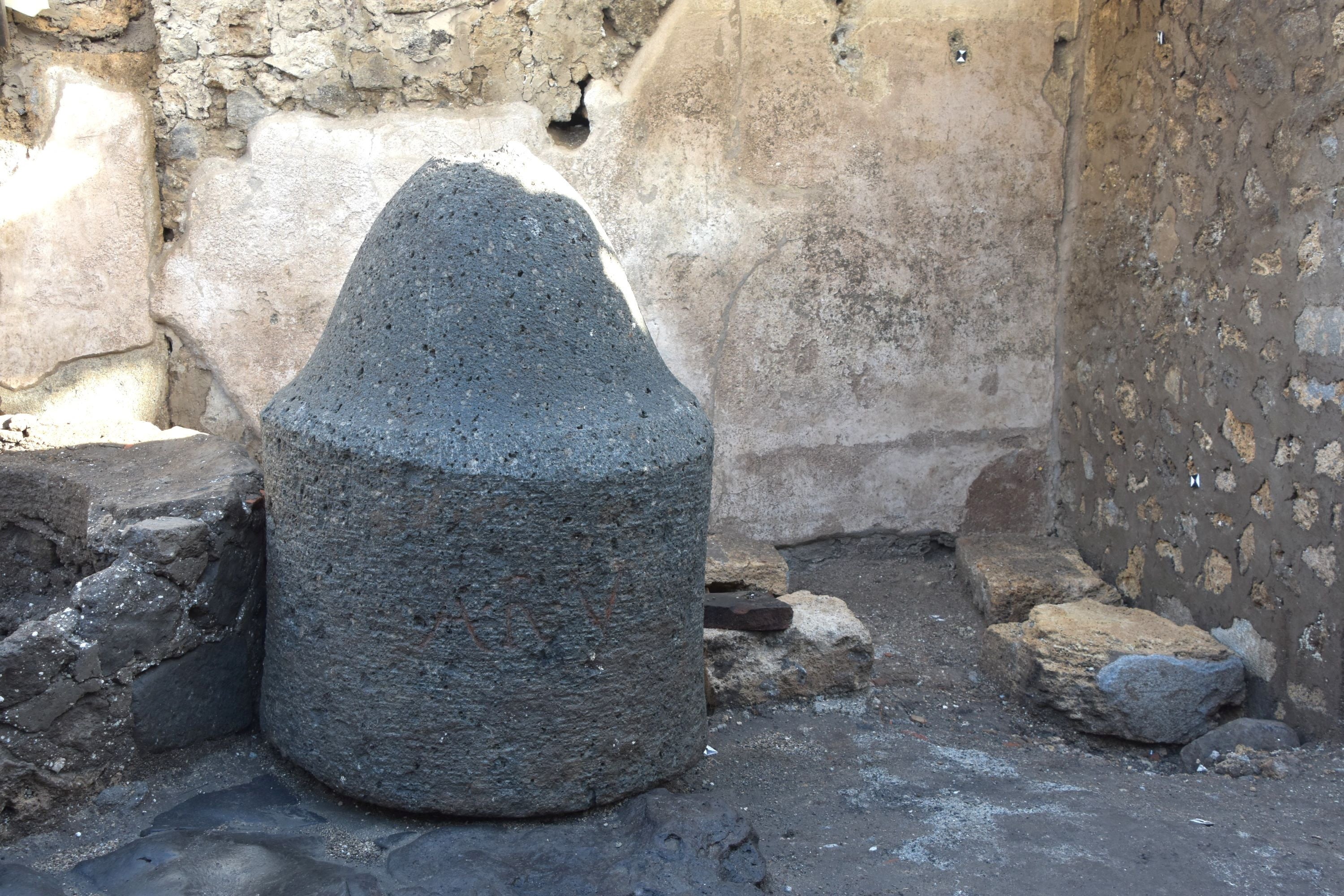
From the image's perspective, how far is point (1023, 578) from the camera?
12.7 feet

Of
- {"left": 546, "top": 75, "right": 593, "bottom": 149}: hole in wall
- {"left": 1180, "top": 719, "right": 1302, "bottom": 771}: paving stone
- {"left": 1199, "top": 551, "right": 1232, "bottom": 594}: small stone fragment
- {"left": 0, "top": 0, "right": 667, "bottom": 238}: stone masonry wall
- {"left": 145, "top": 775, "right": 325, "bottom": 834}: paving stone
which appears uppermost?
{"left": 0, "top": 0, "right": 667, "bottom": 238}: stone masonry wall

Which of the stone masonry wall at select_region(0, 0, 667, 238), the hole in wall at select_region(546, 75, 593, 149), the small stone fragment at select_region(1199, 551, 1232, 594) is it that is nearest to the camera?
the small stone fragment at select_region(1199, 551, 1232, 594)

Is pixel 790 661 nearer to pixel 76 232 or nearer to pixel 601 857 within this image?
pixel 601 857

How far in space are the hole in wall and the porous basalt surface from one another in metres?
1.70

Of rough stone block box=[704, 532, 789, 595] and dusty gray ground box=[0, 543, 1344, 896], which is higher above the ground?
rough stone block box=[704, 532, 789, 595]

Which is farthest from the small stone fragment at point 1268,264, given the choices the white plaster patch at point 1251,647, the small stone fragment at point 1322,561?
the white plaster patch at point 1251,647

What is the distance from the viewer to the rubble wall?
3.58 metres

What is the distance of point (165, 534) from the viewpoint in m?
2.16

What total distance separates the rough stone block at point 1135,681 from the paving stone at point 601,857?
1.52m

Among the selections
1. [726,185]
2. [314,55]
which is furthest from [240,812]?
[726,185]

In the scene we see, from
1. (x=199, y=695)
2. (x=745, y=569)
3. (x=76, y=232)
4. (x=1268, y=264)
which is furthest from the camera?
(x=745, y=569)

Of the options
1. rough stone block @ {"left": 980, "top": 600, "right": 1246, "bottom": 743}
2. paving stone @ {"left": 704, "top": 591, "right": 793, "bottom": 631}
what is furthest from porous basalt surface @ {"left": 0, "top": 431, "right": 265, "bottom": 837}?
rough stone block @ {"left": 980, "top": 600, "right": 1246, "bottom": 743}

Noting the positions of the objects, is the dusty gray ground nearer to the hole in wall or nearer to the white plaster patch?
the white plaster patch

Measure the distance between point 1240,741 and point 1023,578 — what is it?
104 centimetres
